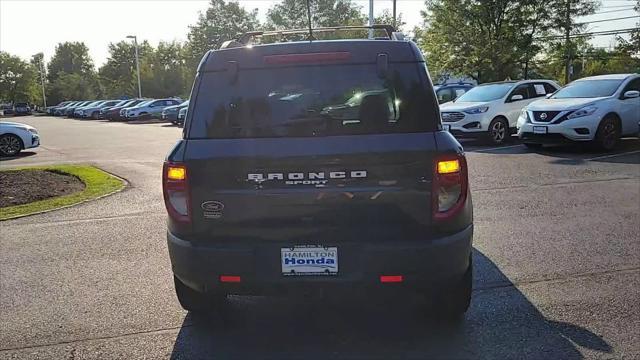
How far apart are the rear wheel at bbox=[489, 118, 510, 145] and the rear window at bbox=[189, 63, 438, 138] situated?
12420 mm

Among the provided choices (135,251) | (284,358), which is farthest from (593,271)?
(135,251)

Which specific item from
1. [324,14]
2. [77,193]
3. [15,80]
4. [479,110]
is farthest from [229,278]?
[15,80]

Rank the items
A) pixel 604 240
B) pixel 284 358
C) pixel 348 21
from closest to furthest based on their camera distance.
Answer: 1. pixel 284 358
2. pixel 604 240
3. pixel 348 21

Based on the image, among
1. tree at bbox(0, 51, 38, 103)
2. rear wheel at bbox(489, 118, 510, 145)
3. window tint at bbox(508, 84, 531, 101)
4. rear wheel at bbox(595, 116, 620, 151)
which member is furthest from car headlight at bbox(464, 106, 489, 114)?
tree at bbox(0, 51, 38, 103)

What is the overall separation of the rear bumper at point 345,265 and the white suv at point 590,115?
10423 mm

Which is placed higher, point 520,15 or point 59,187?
point 520,15

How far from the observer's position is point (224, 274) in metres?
3.39

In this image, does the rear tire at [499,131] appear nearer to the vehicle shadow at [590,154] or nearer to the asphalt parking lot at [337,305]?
the vehicle shadow at [590,154]

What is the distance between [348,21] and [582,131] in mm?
43540

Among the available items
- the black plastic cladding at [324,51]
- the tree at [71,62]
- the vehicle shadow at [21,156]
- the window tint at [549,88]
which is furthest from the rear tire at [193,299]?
the tree at [71,62]

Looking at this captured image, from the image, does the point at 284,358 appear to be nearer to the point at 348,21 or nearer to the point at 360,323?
the point at 360,323

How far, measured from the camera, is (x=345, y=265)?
10.9 ft

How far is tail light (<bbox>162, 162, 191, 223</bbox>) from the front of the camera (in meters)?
3.43

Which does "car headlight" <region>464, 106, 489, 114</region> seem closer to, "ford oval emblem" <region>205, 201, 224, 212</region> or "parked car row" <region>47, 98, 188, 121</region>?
"ford oval emblem" <region>205, 201, 224, 212</region>
